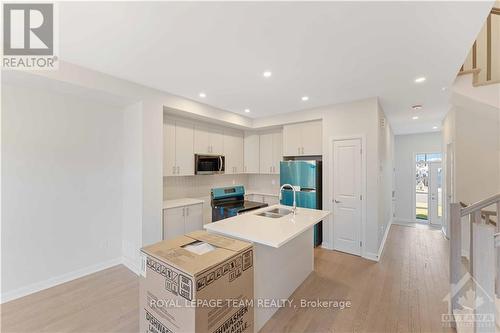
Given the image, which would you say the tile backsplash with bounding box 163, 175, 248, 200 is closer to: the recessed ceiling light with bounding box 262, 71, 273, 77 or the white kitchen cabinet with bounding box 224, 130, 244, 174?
the white kitchen cabinet with bounding box 224, 130, 244, 174

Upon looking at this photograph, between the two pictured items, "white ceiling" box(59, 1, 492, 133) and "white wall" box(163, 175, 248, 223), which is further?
"white wall" box(163, 175, 248, 223)

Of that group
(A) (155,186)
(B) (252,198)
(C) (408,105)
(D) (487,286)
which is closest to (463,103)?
(C) (408,105)

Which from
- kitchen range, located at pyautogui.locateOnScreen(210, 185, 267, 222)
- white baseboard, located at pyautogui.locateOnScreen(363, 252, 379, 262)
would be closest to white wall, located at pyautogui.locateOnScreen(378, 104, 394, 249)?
white baseboard, located at pyautogui.locateOnScreen(363, 252, 379, 262)

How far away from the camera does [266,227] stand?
7.29ft

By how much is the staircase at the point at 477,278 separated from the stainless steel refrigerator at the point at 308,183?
6.93 ft

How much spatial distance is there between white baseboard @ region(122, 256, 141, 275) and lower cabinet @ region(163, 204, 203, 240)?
1.71 feet

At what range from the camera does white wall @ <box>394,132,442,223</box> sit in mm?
6578

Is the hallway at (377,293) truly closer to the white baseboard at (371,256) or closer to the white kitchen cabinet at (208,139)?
the white baseboard at (371,256)

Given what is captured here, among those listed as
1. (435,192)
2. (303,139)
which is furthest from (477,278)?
(435,192)

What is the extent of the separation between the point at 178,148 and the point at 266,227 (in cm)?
252

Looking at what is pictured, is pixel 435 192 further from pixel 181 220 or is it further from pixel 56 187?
pixel 56 187

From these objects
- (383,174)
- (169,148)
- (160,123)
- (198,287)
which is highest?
(160,123)

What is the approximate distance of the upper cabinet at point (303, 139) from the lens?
170 inches

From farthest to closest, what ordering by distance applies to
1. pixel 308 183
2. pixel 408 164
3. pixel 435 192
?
pixel 408 164, pixel 435 192, pixel 308 183
